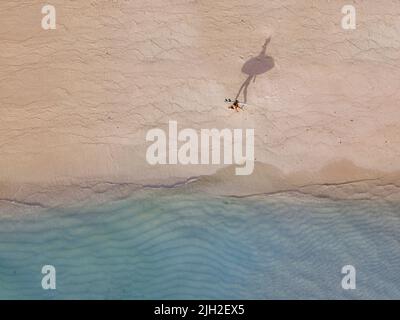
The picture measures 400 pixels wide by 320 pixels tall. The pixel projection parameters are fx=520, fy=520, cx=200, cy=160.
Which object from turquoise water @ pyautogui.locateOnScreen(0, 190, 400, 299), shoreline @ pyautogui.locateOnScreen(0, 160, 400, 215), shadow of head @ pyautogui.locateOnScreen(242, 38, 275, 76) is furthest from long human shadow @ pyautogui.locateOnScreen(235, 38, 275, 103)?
turquoise water @ pyautogui.locateOnScreen(0, 190, 400, 299)

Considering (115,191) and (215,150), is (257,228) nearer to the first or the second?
(215,150)

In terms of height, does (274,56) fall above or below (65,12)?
below

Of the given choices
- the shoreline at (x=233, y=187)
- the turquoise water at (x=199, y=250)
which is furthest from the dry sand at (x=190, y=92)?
the turquoise water at (x=199, y=250)

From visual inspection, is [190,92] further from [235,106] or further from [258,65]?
[258,65]

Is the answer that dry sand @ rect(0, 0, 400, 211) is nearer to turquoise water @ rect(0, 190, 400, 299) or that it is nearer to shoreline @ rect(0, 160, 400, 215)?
shoreline @ rect(0, 160, 400, 215)
